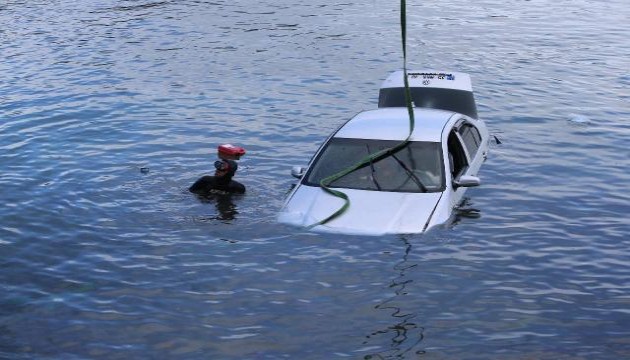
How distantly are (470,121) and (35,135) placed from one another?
30.3ft

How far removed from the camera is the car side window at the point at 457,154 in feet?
48.5

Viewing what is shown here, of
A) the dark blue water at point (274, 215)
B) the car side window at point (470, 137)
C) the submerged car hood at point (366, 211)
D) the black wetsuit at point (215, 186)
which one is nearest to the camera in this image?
the dark blue water at point (274, 215)

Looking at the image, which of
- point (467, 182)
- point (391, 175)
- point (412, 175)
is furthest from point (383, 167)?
point (467, 182)

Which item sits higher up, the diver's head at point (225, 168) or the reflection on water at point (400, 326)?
the diver's head at point (225, 168)

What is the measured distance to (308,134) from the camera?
65.2 feet

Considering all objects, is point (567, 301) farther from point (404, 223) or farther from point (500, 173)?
point (500, 173)

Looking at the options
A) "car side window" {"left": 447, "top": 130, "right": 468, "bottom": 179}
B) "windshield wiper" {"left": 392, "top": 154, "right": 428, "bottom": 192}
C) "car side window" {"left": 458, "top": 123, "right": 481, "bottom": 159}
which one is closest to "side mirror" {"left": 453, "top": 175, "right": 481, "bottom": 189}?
"windshield wiper" {"left": 392, "top": 154, "right": 428, "bottom": 192}

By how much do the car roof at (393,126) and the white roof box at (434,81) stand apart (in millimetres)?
2194

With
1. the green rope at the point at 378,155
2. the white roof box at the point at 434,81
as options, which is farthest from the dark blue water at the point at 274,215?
the white roof box at the point at 434,81

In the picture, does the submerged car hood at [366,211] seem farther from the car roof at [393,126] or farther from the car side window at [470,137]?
the car side window at [470,137]

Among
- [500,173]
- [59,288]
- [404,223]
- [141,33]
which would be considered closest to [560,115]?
[500,173]

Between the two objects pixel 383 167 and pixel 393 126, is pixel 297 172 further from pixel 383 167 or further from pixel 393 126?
pixel 393 126

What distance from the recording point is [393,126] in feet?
48.4

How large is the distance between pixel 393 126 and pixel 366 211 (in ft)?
6.99
